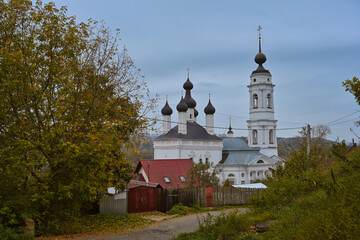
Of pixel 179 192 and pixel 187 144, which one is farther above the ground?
pixel 187 144

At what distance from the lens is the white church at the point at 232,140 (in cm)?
5284

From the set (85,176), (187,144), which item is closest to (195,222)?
(85,176)

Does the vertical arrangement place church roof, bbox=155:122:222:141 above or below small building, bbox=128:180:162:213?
above

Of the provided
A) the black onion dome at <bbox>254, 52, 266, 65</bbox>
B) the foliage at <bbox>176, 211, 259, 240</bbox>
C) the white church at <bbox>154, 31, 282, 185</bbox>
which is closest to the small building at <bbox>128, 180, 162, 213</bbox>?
the foliage at <bbox>176, 211, 259, 240</bbox>

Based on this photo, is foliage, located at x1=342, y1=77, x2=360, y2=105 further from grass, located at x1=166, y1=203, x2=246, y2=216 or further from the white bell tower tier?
the white bell tower tier

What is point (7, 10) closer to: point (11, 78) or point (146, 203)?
point (11, 78)

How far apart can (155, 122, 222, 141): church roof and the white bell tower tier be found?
8347 mm

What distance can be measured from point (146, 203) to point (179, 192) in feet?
7.88

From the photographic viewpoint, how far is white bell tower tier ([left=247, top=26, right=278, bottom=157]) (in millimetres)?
58281

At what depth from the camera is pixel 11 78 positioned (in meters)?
10.7

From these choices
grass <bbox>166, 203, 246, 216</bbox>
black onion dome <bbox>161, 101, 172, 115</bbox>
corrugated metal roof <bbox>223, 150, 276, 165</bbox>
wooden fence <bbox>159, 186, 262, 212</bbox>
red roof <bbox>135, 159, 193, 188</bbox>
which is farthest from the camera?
black onion dome <bbox>161, 101, 172, 115</bbox>

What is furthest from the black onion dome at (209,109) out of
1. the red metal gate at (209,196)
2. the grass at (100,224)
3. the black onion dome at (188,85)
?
the grass at (100,224)

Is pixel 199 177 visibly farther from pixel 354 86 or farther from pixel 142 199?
pixel 354 86

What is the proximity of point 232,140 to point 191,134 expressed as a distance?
9549 mm
